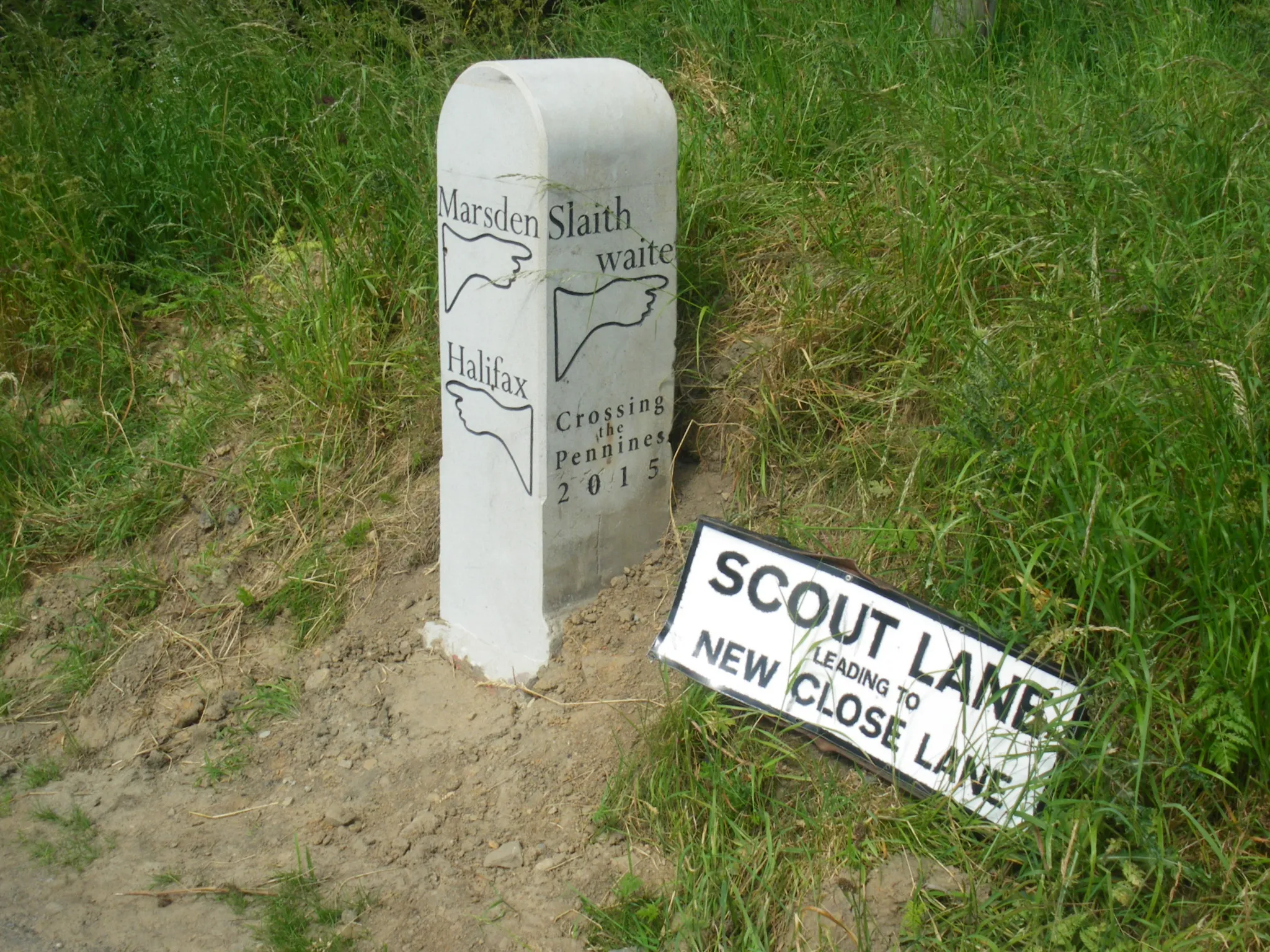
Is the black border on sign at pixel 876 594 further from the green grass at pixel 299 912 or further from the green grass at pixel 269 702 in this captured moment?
the green grass at pixel 269 702

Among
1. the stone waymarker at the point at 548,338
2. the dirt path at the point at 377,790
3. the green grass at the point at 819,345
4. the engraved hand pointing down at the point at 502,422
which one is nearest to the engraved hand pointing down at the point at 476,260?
the stone waymarker at the point at 548,338

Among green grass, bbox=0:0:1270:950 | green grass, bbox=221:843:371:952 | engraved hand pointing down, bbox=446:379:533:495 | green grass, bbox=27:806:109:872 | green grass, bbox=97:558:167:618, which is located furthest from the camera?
green grass, bbox=97:558:167:618

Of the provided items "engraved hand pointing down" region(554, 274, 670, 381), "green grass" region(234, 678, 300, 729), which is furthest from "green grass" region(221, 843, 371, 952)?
"engraved hand pointing down" region(554, 274, 670, 381)

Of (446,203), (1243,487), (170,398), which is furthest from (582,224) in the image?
(170,398)

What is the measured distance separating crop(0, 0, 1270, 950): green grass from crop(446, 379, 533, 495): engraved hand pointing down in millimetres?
612

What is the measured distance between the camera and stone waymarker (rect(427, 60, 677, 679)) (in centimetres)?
296

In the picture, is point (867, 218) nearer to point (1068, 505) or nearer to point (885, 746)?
point (1068, 505)

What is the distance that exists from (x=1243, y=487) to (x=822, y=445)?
3.85 feet

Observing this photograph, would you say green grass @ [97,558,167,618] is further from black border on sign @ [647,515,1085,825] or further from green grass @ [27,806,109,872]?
black border on sign @ [647,515,1085,825]

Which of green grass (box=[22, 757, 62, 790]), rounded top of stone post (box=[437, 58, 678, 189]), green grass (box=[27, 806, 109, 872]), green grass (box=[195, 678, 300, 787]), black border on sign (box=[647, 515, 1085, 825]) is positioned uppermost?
rounded top of stone post (box=[437, 58, 678, 189])

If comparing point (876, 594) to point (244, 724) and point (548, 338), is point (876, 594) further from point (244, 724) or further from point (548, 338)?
point (244, 724)

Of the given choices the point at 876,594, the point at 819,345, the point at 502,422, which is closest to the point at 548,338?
the point at 502,422

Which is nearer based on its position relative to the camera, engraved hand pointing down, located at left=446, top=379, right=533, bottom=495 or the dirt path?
the dirt path

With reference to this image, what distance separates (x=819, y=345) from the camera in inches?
132
